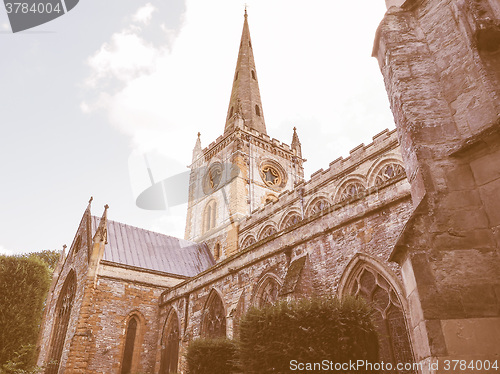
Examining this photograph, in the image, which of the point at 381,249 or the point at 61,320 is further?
the point at 61,320

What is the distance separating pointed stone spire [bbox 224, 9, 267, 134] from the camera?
1496 inches

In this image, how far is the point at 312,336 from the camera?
6.05 metres

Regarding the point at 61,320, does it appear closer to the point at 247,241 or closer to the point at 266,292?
the point at 247,241

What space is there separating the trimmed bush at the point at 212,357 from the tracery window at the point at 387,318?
379cm

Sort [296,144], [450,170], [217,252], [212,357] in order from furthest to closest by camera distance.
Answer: [296,144] → [217,252] → [212,357] → [450,170]

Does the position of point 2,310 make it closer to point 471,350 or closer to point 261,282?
point 261,282

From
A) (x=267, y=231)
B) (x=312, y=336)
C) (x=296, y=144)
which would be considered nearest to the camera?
(x=312, y=336)

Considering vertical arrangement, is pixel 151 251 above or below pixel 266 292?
above

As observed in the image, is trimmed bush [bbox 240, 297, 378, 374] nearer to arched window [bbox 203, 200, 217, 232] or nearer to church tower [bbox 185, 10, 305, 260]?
Result: church tower [bbox 185, 10, 305, 260]

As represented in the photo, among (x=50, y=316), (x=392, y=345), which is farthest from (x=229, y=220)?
(x=392, y=345)

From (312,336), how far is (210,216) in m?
27.3

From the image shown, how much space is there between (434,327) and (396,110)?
2666mm

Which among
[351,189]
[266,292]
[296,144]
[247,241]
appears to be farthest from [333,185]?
[296,144]

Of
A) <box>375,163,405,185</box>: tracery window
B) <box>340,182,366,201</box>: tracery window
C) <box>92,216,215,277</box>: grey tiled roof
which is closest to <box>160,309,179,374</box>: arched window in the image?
<box>92,216,215,277</box>: grey tiled roof
